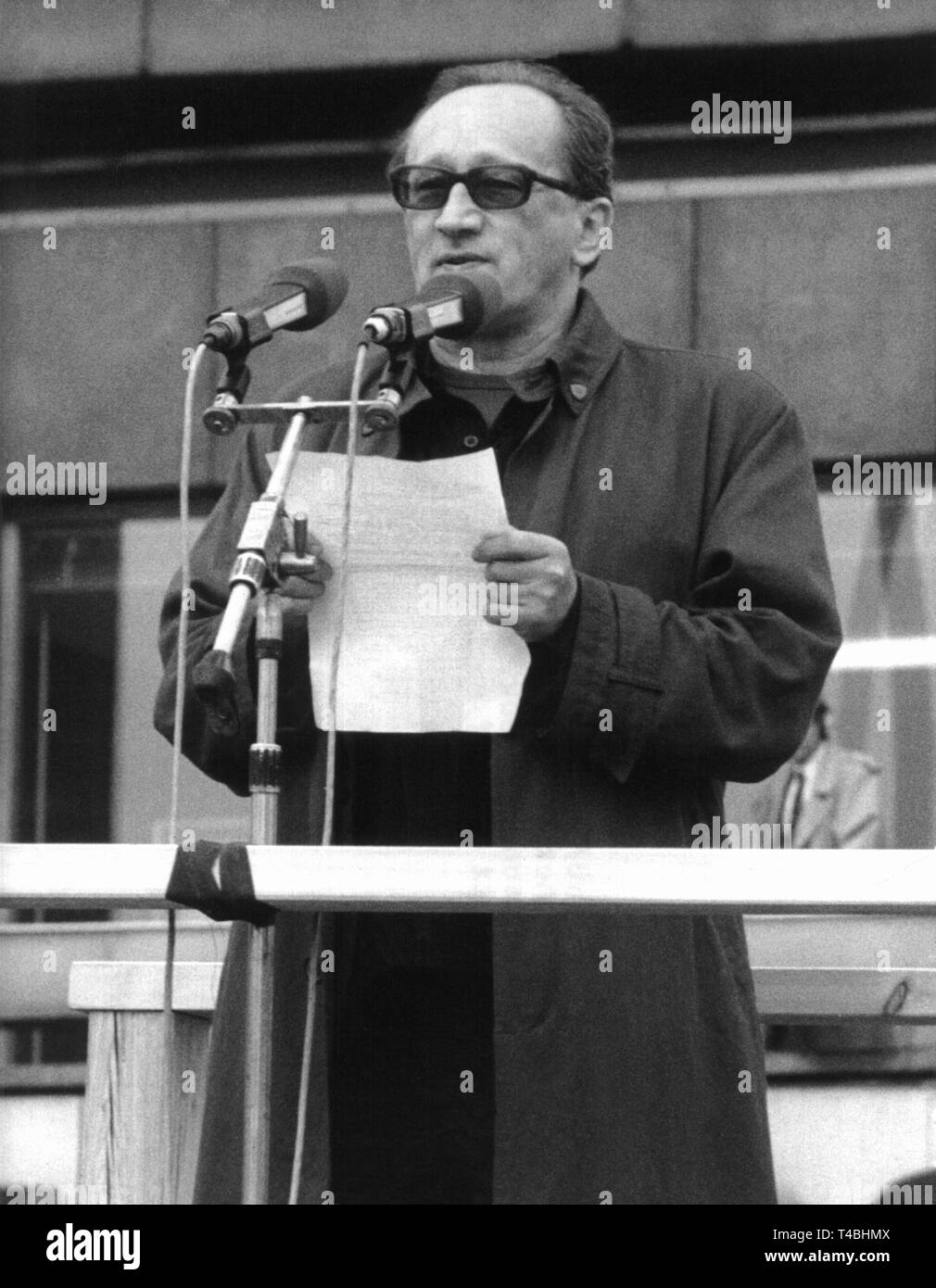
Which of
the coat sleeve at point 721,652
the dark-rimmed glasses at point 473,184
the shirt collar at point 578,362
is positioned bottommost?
the coat sleeve at point 721,652

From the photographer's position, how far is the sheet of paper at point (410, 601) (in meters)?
2.39

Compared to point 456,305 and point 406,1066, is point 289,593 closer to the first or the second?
point 456,305

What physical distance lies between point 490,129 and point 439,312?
1.82ft

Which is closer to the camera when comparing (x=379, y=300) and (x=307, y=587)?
(x=307, y=587)

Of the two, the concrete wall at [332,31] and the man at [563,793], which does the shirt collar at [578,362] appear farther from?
the concrete wall at [332,31]

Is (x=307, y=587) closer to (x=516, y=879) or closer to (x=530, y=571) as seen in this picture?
(x=530, y=571)

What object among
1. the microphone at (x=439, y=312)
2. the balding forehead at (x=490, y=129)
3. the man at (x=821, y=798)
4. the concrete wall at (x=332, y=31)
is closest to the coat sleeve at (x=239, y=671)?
the microphone at (x=439, y=312)

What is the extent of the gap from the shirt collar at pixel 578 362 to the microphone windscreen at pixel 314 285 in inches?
10.9

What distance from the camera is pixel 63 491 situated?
9.40m

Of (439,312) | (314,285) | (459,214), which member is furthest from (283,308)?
(459,214)

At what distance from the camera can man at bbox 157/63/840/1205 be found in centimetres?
242

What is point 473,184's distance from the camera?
9.18ft

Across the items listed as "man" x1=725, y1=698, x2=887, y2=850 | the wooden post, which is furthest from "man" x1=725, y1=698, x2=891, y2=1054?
the wooden post
